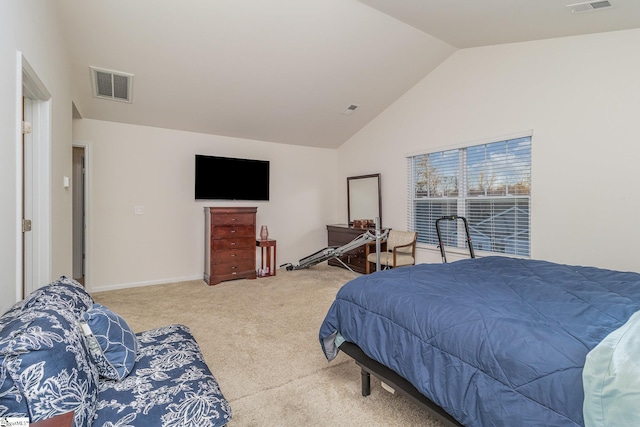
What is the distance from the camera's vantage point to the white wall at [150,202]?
4352mm

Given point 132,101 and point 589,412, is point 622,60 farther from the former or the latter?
point 132,101

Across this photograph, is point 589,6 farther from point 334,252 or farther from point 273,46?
point 334,252

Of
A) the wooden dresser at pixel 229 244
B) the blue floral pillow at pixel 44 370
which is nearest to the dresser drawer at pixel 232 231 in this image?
the wooden dresser at pixel 229 244

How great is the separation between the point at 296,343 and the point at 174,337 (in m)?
1.18

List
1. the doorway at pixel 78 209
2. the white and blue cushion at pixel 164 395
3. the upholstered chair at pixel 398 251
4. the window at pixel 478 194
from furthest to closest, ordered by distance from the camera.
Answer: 1. the doorway at pixel 78 209
2. the upholstered chair at pixel 398 251
3. the window at pixel 478 194
4. the white and blue cushion at pixel 164 395

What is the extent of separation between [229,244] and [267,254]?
2.53 ft

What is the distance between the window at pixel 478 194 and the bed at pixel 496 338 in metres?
1.74

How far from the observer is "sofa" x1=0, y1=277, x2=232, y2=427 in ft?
3.03

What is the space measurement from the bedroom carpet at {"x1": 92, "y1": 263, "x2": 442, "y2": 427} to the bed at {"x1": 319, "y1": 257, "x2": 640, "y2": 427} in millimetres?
230

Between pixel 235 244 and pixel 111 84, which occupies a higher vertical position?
pixel 111 84

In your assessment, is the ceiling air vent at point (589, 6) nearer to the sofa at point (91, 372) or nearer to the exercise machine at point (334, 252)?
the exercise machine at point (334, 252)

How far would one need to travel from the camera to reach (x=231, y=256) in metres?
4.91

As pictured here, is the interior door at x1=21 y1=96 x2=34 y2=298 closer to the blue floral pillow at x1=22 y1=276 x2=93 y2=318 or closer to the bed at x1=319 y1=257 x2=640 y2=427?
the blue floral pillow at x1=22 y1=276 x2=93 y2=318

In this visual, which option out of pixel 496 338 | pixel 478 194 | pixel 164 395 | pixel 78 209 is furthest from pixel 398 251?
pixel 78 209
